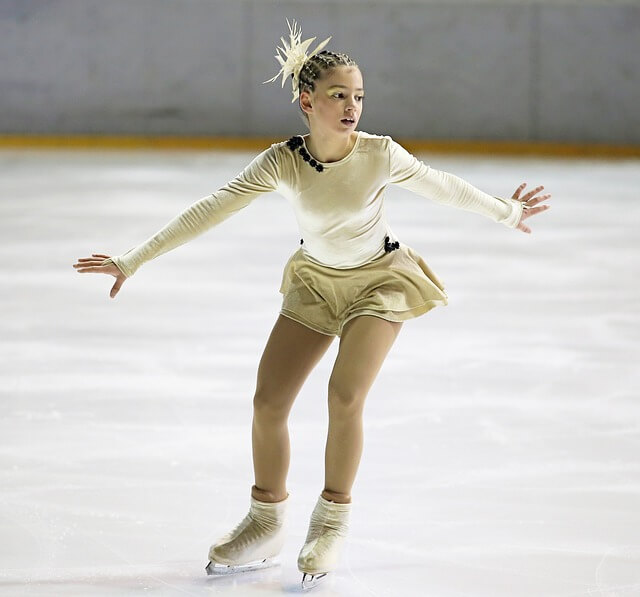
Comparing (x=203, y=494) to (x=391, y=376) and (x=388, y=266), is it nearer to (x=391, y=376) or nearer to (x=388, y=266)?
(x=388, y=266)

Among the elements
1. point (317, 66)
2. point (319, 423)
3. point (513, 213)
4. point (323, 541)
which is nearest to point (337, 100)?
point (317, 66)

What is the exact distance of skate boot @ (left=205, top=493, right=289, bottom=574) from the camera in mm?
2699

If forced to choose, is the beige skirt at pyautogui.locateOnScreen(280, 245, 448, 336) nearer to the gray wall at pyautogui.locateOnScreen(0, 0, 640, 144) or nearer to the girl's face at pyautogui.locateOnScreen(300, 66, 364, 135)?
the girl's face at pyautogui.locateOnScreen(300, 66, 364, 135)

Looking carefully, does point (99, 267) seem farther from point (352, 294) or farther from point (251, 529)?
point (251, 529)

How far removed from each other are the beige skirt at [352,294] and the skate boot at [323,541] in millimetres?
399

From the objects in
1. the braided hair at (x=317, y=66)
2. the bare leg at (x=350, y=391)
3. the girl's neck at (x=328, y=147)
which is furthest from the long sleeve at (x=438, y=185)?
the bare leg at (x=350, y=391)

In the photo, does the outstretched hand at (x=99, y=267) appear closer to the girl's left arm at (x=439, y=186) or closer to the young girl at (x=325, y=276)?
the young girl at (x=325, y=276)

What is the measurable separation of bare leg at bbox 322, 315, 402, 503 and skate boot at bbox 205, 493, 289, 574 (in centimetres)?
13

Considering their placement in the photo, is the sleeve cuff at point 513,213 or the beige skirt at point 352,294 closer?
the beige skirt at point 352,294

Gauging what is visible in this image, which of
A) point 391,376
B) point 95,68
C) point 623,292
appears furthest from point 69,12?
point 391,376

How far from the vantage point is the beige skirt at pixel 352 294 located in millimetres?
2738

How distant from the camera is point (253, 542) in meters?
2.72

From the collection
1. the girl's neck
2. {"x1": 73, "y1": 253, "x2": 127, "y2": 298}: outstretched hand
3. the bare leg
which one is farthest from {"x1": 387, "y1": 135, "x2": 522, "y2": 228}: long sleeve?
{"x1": 73, "y1": 253, "x2": 127, "y2": 298}: outstretched hand

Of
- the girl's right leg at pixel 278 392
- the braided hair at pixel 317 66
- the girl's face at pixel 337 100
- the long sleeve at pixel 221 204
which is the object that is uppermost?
the braided hair at pixel 317 66
